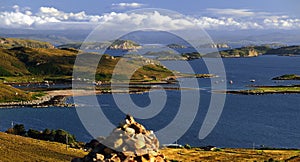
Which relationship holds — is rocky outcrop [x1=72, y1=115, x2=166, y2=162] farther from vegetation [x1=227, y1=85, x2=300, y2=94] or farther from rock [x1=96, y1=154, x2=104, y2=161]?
vegetation [x1=227, y1=85, x2=300, y2=94]

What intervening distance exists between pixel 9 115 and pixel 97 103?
3170 centimetres

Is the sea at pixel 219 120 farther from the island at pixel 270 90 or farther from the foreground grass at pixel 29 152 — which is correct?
the foreground grass at pixel 29 152

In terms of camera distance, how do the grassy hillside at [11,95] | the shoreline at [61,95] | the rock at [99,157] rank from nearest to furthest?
the rock at [99,157]
the shoreline at [61,95]
the grassy hillside at [11,95]

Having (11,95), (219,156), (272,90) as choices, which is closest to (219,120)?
(219,156)

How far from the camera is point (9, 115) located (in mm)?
121125

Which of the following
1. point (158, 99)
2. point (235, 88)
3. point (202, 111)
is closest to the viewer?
point (202, 111)

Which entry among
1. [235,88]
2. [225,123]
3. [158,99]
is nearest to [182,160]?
[225,123]

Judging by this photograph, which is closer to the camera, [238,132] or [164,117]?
[238,132]

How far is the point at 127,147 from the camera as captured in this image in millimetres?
25453

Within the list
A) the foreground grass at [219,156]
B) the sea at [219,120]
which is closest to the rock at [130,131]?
the foreground grass at [219,156]

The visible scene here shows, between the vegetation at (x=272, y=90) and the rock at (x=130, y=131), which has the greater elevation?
the rock at (x=130, y=131)

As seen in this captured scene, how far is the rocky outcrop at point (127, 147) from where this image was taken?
25078 mm

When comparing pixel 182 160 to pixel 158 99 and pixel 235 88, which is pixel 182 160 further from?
pixel 235 88

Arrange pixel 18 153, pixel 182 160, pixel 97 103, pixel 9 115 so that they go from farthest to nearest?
pixel 97 103 → pixel 9 115 → pixel 182 160 → pixel 18 153
